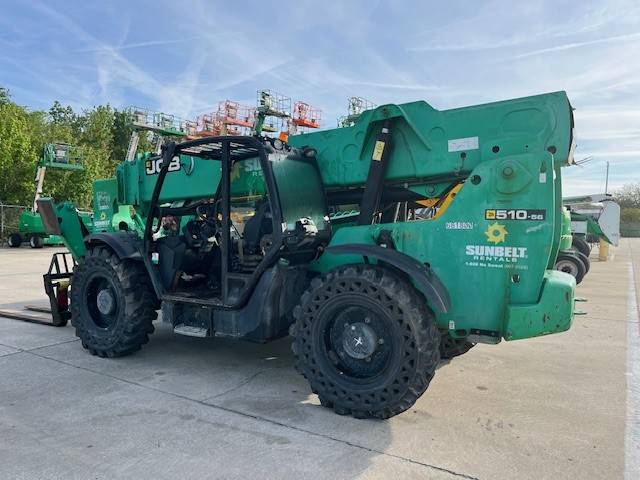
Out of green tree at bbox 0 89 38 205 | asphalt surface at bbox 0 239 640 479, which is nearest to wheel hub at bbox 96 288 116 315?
asphalt surface at bbox 0 239 640 479

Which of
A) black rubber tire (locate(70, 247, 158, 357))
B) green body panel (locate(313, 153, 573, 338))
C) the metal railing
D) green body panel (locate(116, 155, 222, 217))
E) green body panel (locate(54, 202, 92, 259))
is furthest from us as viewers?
the metal railing

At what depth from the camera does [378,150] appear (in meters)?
4.61

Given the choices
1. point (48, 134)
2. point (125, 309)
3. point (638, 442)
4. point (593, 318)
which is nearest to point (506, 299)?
point (638, 442)

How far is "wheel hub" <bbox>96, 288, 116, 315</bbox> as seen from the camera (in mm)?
5664

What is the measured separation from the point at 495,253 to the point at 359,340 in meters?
1.26

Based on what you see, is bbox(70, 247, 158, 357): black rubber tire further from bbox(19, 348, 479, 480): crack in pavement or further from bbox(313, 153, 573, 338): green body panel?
bbox(313, 153, 573, 338): green body panel

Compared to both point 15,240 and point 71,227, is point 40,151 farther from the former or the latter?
point 71,227

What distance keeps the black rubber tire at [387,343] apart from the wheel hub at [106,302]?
→ 8.42 feet

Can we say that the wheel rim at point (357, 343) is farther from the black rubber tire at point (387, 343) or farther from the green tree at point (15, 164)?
the green tree at point (15, 164)

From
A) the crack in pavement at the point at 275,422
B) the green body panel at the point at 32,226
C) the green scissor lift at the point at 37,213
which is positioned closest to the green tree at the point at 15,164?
the green scissor lift at the point at 37,213

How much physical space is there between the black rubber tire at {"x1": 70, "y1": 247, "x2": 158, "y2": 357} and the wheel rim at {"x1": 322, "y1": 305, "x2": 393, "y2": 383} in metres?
2.42

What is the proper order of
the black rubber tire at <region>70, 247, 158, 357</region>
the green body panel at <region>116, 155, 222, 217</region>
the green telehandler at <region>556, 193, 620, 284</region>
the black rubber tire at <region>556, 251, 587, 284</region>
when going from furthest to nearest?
the green telehandler at <region>556, 193, 620, 284</region> → the black rubber tire at <region>556, 251, 587, 284</region> → the green body panel at <region>116, 155, 222, 217</region> → the black rubber tire at <region>70, 247, 158, 357</region>

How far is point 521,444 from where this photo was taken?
353cm

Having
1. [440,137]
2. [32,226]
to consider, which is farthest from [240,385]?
[32,226]
